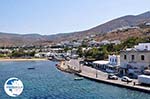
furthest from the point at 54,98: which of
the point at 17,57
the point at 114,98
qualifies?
the point at 17,57

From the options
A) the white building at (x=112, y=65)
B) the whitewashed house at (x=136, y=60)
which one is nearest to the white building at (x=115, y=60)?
the white building at (x=112, y=65)

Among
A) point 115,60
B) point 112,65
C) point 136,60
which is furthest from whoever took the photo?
point 115,60

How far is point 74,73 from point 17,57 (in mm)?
88693

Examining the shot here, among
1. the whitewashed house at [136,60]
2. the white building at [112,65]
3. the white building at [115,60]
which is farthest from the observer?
the white building at [115,60]

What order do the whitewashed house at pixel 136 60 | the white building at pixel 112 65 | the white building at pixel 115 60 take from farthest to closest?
the white building at pixel 115 60, the white building at pixel 112 65, the whitewashed house at pixel 136 60

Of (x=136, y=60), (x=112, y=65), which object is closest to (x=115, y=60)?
(x=112, y=65)

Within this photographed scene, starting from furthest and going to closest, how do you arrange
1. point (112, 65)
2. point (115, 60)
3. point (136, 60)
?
point (115, 60) → point (112, 65) → point (136, 60)

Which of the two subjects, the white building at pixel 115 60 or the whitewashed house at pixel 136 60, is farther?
the white building at pixel 115 60

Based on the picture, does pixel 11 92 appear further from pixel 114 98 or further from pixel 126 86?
pixel 126 86

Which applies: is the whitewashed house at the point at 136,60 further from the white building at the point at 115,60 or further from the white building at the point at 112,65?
the white building at the point at 115,60

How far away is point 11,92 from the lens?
14406 mm

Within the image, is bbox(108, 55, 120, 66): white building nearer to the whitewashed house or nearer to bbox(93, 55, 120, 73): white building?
bbox(93, 55, 120, 73): white building

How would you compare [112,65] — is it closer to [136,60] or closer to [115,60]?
[115,60]

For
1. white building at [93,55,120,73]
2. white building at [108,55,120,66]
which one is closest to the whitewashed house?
white building at [93,55,120,73]
